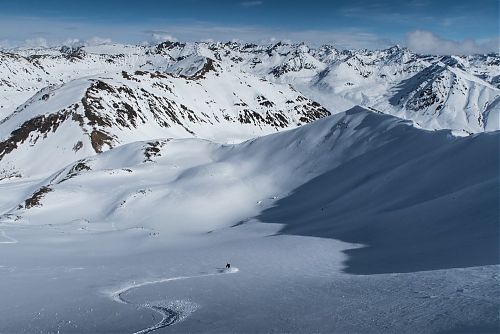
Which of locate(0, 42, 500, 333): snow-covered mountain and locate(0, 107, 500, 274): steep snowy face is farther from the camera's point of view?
locate(0, 107, 500, 274): steep snowy face

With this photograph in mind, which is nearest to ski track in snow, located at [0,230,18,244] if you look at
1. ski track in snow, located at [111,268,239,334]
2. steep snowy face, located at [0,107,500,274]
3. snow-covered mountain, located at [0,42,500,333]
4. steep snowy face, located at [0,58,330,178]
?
snow-covered mountain, located at [0,42,500,333]

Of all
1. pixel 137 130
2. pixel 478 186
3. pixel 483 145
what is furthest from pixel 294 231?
pixel 137 130

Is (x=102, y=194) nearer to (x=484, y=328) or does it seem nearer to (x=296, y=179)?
(x=296, y=179)

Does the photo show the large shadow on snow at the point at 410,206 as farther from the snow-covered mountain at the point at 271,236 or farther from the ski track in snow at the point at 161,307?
the ski track in snow at the point at 161,307

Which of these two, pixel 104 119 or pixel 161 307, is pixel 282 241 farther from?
pixel 104 119

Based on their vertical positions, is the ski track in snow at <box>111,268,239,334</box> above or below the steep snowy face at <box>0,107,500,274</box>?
below

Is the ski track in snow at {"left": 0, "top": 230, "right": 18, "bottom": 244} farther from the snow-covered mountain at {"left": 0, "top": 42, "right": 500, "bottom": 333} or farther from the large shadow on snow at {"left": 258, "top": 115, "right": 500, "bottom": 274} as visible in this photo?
the large shadow on snow at {"left": 258, "top": 115, "right": 500, "bottom": 274}

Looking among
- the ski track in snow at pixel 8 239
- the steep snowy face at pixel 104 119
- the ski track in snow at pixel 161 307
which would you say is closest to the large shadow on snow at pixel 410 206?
the ski track in snow at pixel 161 307
